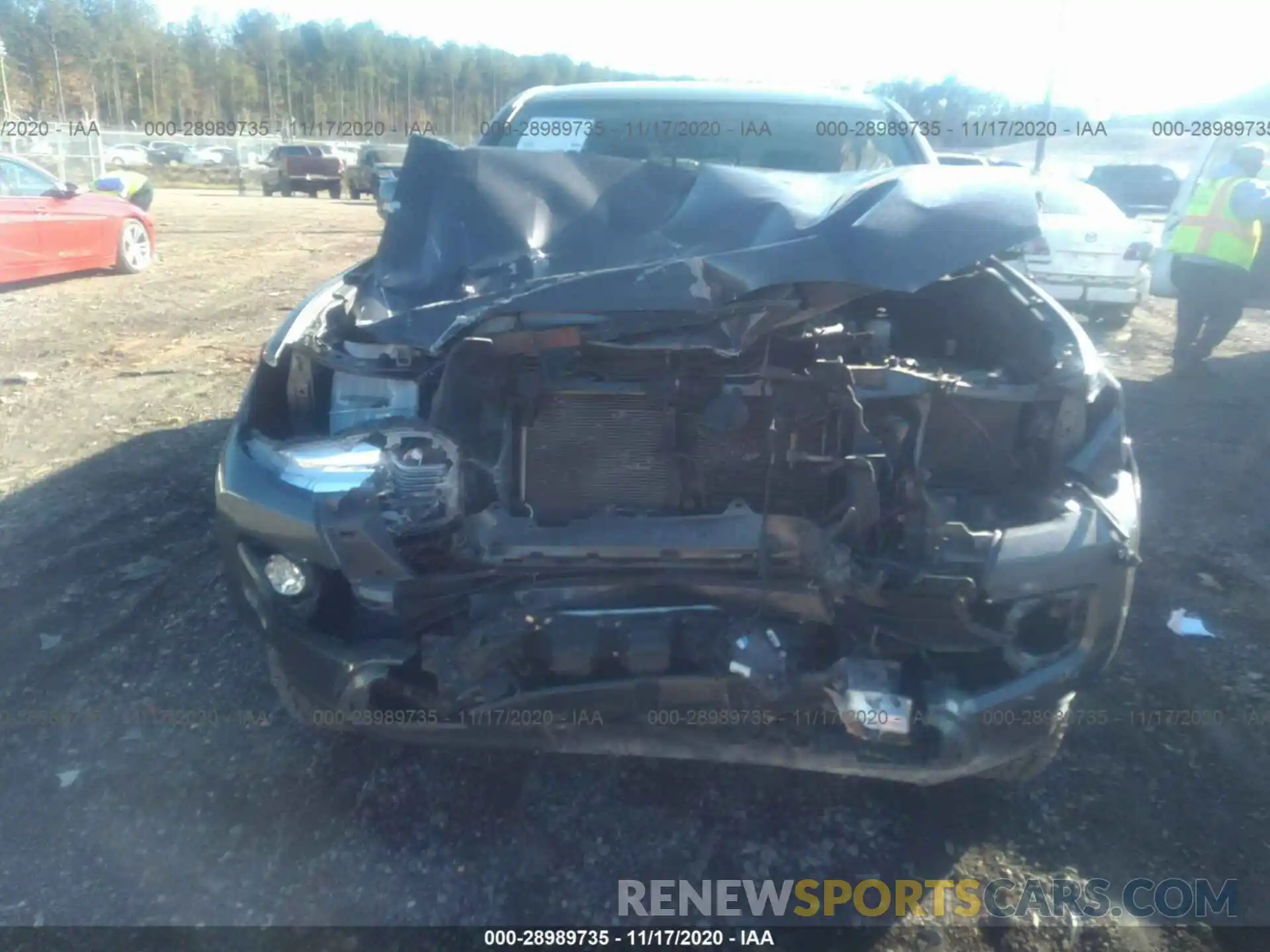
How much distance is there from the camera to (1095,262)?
342 inches

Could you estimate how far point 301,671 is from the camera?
8.05 ft

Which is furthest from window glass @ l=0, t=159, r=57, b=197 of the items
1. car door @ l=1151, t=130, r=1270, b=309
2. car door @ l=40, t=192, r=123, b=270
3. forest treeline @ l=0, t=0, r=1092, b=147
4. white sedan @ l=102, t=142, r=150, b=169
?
forest treeline @ l=0, t=0, r=1092, b=147

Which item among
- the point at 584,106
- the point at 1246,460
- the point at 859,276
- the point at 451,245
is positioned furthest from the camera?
the point at 1246,460

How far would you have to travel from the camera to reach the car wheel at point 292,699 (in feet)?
8.68

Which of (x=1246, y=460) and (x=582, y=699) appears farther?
(x=1246, y=460)

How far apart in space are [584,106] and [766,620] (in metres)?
3.06

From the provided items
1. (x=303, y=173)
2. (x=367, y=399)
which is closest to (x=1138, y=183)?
(x=367, y=399)

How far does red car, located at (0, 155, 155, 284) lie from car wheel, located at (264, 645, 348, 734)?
8.84 metres

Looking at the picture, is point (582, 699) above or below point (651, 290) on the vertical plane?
below

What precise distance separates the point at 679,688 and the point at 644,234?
1.57 metres

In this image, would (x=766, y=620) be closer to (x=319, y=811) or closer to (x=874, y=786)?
(x=874, y=786)

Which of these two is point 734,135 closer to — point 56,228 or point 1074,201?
point 1074,201

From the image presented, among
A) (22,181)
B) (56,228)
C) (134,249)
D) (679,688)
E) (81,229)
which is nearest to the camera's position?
(679,688)

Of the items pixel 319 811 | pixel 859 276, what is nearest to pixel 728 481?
pixel 859 276
